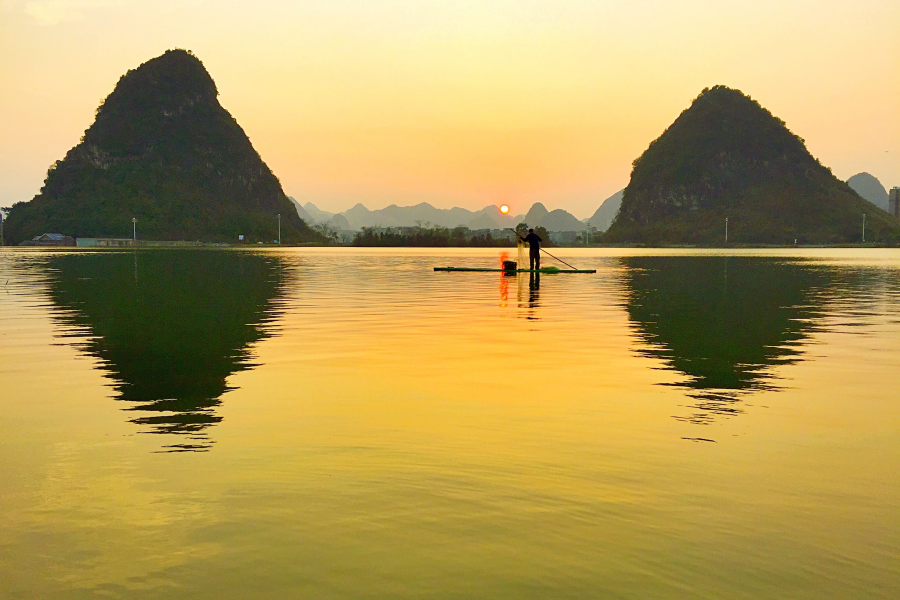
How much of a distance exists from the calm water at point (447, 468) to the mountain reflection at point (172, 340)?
12 cm

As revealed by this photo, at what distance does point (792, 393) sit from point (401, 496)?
9042mm

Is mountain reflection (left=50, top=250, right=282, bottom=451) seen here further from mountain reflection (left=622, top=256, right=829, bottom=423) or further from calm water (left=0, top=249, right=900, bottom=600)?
mountain reflection (left=622, top=256, right=829, bottom=423)

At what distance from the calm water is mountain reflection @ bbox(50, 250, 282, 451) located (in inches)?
4.9

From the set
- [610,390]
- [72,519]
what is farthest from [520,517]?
[610,390]

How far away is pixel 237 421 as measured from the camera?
12094mm

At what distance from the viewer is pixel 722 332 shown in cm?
2528

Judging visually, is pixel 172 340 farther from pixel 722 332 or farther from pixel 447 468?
pixel 722 332

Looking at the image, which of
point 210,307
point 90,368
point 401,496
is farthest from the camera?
point 210,307

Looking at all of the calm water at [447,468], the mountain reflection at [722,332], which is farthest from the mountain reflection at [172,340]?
the mountain reflection at [722,332]

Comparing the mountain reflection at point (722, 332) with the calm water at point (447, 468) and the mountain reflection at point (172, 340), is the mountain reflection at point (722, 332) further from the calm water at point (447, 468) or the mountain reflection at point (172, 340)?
the mountain reflection at point (172, 340)

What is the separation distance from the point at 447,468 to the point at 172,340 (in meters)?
14.9

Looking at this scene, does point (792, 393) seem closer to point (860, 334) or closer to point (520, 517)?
point (520, 517)

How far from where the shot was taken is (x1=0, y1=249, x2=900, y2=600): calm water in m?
6.57

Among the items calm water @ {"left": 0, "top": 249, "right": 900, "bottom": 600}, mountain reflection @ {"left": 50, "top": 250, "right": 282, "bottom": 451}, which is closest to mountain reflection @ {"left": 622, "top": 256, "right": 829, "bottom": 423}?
calm water @ {"left": 0, "top": 249, "right": 900, "bottom": 600}
